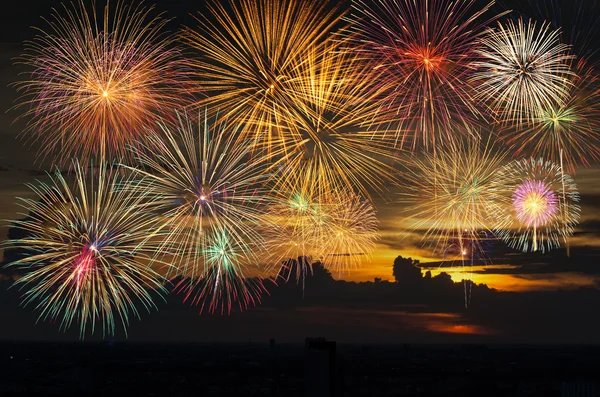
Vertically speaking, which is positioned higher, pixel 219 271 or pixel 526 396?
pixel 219 271

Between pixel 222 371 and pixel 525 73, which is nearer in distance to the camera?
pixel 525 73

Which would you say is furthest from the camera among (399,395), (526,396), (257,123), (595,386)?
(399,395)

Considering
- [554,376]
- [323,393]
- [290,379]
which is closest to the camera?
[323,393]

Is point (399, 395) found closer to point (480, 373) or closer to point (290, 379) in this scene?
point (290, 379)

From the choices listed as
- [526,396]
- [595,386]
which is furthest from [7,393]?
[595,386]

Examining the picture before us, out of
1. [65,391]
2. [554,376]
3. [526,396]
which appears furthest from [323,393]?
[554,376]

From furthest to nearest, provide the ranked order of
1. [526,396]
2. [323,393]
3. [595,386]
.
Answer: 1. [526,396]
2. [595,386]
3. [323,393]

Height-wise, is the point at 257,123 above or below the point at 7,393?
above

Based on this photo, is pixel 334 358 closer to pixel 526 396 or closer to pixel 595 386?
pixel 595 386

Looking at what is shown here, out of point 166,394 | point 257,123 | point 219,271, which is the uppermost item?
point 257,123
